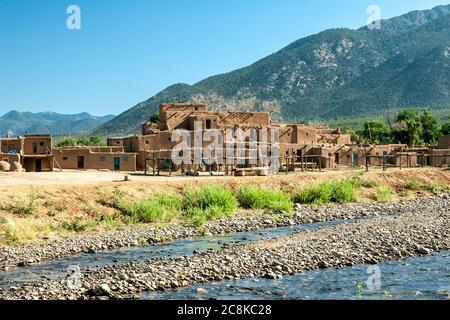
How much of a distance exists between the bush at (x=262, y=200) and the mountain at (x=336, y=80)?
263 feet

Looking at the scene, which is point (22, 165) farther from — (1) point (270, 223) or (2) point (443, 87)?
(2) point (443, 87)

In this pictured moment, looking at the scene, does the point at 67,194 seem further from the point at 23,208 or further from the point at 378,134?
the point at 378,134

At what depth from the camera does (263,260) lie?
15.3 metres

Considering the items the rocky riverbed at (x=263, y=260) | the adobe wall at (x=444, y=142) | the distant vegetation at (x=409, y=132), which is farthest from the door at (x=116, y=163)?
the distant vegetation at (x=409, y=132)

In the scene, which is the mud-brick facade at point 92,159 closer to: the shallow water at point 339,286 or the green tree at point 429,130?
the shallow water at point 339,286

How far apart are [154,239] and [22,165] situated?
23.0 meters

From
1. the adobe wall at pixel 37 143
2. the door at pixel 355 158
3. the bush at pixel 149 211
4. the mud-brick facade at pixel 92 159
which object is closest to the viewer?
the bush at pixel 149 211

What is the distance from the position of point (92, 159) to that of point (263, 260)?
29893mm

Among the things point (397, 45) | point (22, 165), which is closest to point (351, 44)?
point (397, 45)

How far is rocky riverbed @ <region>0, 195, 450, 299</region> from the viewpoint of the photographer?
497 inches

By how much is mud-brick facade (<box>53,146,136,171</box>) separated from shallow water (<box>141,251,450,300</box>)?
30538 millimetres

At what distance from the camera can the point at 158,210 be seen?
24203 mm

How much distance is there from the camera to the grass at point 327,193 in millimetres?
31078

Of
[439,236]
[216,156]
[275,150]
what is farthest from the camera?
[275,150]
